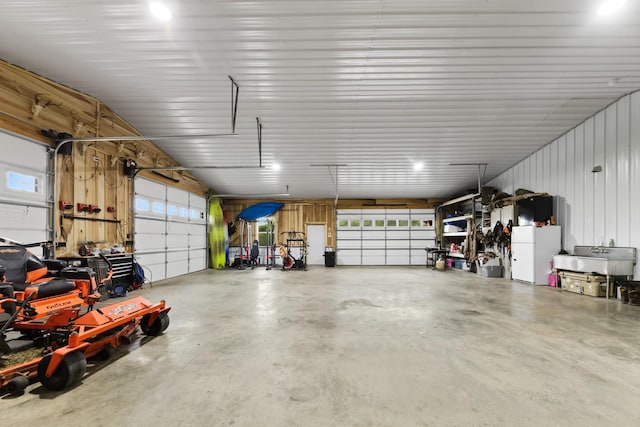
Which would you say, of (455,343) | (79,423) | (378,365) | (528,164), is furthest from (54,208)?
(528,164)

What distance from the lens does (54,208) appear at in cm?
478

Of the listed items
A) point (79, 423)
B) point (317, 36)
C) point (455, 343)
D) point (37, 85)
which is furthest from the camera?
point (37, 85)

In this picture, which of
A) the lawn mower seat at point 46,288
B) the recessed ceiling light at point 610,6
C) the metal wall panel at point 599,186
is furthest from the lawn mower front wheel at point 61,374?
the metal wall panel at point 599,186

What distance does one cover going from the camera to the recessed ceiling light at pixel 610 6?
3.47 metres

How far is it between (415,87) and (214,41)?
11.7 feet

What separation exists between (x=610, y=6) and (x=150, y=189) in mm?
9362

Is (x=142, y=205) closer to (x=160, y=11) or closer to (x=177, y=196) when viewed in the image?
(x=177, y=196)

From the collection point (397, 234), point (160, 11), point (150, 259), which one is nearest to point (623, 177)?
point (397, 234)

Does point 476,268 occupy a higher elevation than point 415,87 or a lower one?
lower

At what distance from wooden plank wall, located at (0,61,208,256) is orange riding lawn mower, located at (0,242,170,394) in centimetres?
227

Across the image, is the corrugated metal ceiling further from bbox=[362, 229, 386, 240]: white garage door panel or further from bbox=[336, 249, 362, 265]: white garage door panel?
bbox=[336, 249, 362, 265]: white garage door panel

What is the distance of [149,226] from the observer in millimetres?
7469

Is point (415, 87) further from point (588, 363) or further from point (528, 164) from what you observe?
point (528, 164)

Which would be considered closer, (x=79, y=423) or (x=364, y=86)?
(x=79, y=423)
